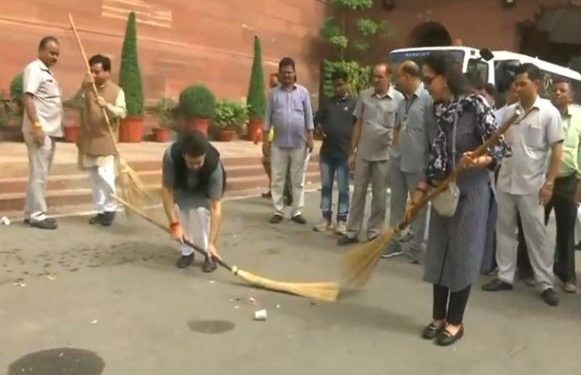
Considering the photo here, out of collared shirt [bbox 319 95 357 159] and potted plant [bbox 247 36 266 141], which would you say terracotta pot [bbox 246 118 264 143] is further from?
collared shirt [bbox 319 95 357 159]

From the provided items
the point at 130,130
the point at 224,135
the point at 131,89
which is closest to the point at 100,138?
the point at 130,130

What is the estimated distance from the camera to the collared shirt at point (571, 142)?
573 cm

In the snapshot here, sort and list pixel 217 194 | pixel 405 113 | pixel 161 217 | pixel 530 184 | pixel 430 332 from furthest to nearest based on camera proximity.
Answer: pixel 161 217, pixel 405 113, pixel 217 194, pixel 530 184, pixel 430 332

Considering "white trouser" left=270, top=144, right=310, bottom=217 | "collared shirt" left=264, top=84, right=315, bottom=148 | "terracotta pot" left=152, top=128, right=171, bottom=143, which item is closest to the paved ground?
"white trouser" left=270, top=144, right=310, bottom=217

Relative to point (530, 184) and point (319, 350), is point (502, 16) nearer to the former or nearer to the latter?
point (530, 184)

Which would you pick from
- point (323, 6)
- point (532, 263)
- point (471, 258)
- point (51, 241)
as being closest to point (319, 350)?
point (471, 258)

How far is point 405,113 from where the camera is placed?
661cm

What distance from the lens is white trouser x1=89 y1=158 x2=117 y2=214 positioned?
7508mm

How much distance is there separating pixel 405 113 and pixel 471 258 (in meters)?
2.43

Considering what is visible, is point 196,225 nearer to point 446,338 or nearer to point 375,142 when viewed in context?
point 375,142

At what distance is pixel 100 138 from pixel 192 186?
2062mm

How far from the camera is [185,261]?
6.10 m

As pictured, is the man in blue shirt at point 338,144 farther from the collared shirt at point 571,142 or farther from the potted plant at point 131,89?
the potted plant at point 131,89

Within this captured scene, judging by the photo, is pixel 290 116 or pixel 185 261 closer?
pixel 185 261
